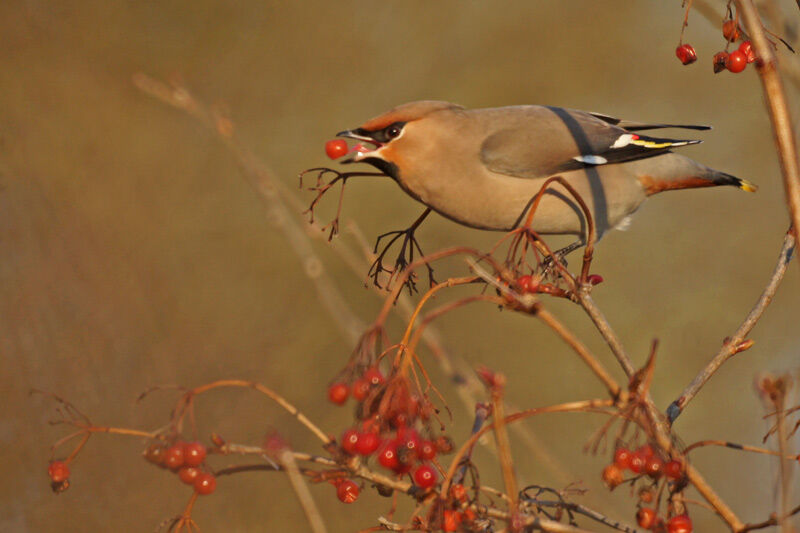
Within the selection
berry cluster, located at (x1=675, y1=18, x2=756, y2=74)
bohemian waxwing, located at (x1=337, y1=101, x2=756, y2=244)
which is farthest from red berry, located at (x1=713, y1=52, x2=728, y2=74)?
bohemian waxwing, located at (x1=337, y1=101, x2=756, y2=244)

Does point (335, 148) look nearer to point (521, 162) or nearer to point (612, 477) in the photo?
point (521, 162)

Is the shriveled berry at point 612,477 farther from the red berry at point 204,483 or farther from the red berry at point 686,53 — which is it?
the red berry at point 686,53

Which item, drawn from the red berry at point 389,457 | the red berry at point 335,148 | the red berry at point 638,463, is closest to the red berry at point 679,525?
the red berry at point 638,463

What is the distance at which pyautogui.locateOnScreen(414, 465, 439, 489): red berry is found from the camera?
1.72 m

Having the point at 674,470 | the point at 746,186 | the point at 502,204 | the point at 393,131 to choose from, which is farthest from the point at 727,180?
the point at 674,470

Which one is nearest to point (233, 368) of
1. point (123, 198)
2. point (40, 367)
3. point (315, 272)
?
point (40, 367)

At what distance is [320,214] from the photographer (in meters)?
7.45

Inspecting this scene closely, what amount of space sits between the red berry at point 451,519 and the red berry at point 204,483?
0.47m

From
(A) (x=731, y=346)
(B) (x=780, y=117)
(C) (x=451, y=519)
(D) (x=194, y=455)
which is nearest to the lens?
(B) (x=780, y=117)

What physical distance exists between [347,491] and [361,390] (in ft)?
0.87

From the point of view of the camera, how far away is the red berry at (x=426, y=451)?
5.70ft

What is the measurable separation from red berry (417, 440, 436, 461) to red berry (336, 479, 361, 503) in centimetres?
23

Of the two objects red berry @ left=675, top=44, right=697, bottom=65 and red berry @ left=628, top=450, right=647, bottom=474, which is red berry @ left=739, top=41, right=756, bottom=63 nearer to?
red berry @ left=675, top=44, right=697, bottom=65

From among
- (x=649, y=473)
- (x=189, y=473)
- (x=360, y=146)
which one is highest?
(x=360, y=146)
